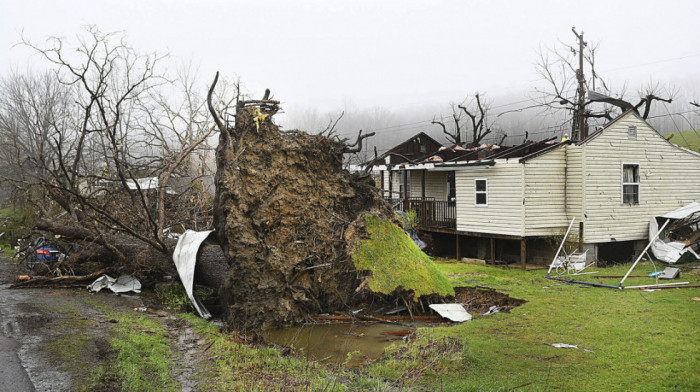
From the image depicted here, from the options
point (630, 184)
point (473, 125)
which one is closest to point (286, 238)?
Result: point (630, 184)

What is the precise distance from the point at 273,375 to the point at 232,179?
4817 millimetres

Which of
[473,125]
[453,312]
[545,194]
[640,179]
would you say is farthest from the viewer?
[473,125]

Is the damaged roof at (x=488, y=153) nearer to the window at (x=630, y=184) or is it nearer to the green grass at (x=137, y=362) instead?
the window at (x=630, y=184)

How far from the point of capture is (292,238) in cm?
1013

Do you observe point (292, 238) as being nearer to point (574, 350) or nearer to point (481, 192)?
point (574, 350)

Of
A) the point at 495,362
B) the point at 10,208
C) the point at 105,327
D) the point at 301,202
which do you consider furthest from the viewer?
the point at 10,208

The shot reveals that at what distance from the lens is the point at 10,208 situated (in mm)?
33375

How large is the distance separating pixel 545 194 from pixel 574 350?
418 inches

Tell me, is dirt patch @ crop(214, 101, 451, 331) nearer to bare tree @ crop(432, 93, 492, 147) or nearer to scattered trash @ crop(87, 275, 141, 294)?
scattered trash @ crop(87, 275, 141, 294)

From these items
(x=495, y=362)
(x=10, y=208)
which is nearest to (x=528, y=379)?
(x=495, y=362)

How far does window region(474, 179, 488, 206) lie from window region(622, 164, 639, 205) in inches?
191

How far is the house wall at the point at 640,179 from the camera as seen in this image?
17.1m

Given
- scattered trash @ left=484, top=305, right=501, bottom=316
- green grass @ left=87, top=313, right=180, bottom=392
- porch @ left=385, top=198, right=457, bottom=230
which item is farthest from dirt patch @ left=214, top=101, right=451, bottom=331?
porch @ left=385, top=198, right=457, bottom=230

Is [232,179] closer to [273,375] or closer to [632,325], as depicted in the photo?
[273,375]
